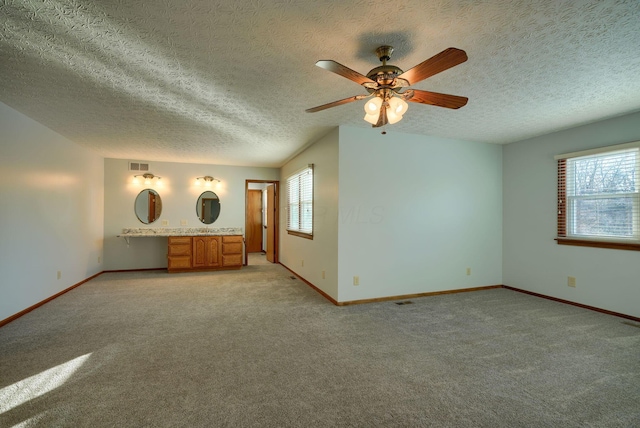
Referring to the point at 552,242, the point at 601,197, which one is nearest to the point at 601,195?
the point at 601,197

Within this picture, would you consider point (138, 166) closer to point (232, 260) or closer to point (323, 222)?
point (232, 260)

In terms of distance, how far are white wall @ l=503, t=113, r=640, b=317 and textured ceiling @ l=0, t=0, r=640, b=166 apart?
1.19ft

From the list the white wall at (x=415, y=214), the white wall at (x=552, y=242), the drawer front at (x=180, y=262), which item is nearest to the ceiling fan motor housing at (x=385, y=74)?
the white wall at (x=415, y=214)

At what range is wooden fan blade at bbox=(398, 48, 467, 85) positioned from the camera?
1.53 m

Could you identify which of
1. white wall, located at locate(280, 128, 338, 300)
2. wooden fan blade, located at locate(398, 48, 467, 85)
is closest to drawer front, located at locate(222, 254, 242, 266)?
white wall, located at locate(280, 128, 338, 300)

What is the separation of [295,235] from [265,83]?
3.57 m

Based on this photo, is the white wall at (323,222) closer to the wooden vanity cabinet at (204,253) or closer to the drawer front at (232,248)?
the drawer front at (232,248)

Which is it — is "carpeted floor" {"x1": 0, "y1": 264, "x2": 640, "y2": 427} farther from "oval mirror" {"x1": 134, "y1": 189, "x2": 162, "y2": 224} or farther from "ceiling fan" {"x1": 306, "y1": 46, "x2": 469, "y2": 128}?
"oval mirror" {"x1": 134, "y1": 189, "x2": 162, "y2": 224}

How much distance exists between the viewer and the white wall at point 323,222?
3.98 m

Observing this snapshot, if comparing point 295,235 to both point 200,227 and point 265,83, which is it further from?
point 265,83

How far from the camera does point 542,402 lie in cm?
186

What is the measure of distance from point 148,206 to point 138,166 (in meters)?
0.88

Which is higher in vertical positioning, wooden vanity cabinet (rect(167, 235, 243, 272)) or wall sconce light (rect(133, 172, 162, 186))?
wall sconce light (rect(133, 172, 162, 186))

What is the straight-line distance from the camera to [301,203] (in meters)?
5.52
